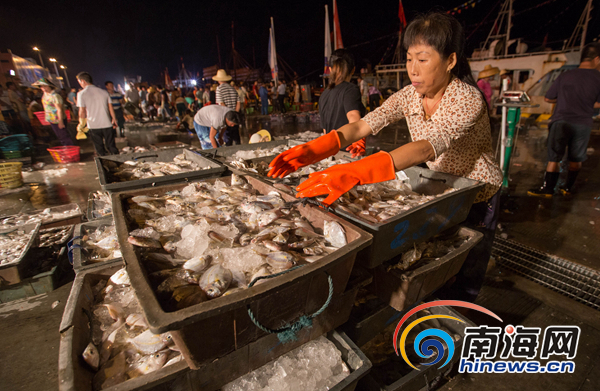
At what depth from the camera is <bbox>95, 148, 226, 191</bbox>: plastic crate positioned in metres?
2.30

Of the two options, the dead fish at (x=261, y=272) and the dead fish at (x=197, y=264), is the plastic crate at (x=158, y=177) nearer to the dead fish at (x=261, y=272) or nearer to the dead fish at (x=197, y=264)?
the dead fish at (x=197, y=264)

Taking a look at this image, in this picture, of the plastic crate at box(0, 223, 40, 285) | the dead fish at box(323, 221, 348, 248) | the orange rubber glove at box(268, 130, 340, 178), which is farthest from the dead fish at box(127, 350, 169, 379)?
the plastic crate at box(0, 223, 40, 285)

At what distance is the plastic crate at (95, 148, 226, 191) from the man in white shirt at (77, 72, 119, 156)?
147 inches

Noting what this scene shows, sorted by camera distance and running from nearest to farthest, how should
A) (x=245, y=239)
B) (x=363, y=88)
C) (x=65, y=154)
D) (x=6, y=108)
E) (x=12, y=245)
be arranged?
(x=245, y=239) < (x=12, y=245) < (x=65, y=154) < (x=6, y=108) < (x=363, y=88)

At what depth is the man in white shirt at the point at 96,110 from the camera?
576cm

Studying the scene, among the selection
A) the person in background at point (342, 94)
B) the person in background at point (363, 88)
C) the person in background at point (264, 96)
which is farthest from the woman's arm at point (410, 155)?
the person in background at point (264, 96)

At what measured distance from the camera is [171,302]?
0.98 meters

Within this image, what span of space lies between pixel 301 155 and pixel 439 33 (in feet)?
3.58

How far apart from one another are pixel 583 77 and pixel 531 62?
16546 millimetres

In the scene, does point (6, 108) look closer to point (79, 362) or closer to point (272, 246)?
point (79, 362)

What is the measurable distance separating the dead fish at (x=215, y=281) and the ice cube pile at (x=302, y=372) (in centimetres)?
54

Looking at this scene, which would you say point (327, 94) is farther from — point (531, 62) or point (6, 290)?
point (531, 62)

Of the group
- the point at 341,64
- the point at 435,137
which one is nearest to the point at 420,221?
the point at 435,137

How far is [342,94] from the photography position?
3.29 m
